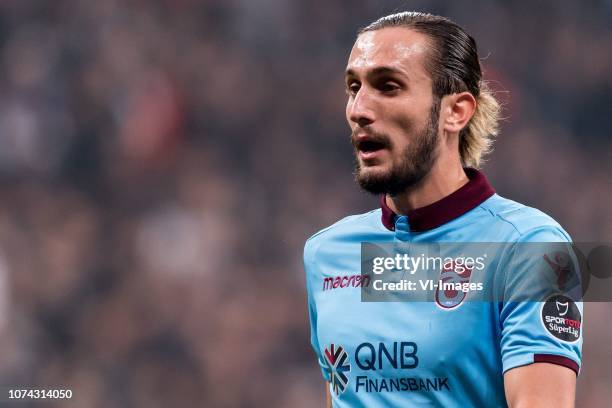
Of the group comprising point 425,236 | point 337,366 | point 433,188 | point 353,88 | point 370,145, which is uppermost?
point 353,88

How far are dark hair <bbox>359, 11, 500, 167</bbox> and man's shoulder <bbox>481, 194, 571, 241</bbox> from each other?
0.28 metres

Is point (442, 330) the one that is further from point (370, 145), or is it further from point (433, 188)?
point (370, 145)

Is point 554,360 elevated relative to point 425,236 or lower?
lower

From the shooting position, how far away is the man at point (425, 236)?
2.22m

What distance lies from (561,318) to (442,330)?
0.28 metres

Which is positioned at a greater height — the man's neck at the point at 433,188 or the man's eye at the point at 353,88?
the man's eye at the point at 353,88

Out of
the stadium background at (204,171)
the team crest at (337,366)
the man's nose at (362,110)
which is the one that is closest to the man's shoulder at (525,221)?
the man's nose at (362,110)

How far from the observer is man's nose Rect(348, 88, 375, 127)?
2.54 m

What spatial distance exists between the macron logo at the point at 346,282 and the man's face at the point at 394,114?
9.7 inches

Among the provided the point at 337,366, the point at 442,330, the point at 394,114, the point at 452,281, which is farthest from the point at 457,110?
the point at 337,366

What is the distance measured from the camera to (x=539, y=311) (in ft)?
7.12

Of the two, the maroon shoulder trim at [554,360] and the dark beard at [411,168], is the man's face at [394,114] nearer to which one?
the dark beard at [411,168]

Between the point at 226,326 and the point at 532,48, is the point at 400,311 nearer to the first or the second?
the point at 226,326

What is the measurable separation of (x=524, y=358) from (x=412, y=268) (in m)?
0.48
